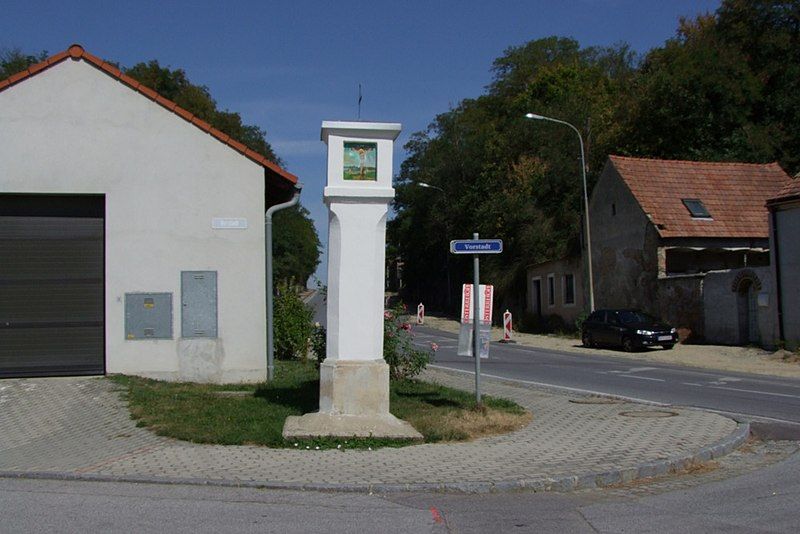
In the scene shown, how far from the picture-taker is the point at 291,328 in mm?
18453

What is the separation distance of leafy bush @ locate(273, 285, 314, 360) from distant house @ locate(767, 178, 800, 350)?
15001mm

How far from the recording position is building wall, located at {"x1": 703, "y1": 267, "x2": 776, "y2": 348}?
2566 cm

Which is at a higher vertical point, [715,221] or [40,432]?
[715,221]

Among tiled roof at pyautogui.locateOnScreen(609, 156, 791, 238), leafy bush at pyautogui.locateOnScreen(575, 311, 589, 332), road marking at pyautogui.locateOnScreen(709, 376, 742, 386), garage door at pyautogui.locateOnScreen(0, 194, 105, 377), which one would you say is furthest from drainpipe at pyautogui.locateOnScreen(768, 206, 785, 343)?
garage door at pyautogui.locateOnScreen(0, 194, 105, 377)

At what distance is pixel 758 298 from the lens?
1021 inches

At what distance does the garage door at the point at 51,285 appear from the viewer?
13.9 metres

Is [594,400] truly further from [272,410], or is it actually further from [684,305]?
[684,305]

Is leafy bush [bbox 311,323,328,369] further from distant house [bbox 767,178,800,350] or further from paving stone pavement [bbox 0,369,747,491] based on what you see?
distant house [bbox 767,178,800,350]

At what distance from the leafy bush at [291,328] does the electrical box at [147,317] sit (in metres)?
4.49

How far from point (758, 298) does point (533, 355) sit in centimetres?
740

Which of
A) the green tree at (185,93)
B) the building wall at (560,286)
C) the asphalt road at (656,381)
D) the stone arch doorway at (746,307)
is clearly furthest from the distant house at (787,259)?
the green tree at (185,93)

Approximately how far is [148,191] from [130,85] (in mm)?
1891

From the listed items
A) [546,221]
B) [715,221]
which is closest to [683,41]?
[546,221]

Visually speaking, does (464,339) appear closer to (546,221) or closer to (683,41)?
(546,221)
